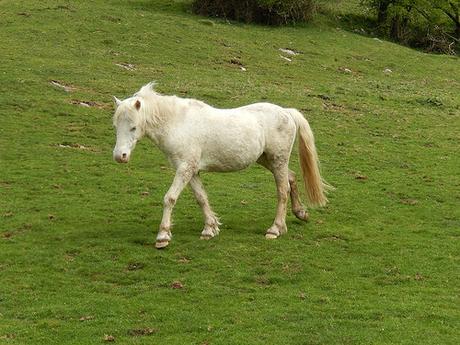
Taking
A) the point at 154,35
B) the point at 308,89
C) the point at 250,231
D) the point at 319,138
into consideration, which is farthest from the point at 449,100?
the point at 250,231

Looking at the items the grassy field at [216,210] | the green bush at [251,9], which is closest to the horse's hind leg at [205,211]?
the grassy field at [216,210]

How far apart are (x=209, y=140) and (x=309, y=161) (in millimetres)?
2134

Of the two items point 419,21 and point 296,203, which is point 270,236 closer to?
point 296,203

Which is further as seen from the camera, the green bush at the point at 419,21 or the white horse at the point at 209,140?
the green bush at the point at 419,21

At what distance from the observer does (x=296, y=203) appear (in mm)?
13555

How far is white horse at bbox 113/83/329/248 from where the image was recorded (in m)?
11.5

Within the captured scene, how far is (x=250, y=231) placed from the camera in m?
13.1

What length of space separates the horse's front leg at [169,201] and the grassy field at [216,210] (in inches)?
8.6

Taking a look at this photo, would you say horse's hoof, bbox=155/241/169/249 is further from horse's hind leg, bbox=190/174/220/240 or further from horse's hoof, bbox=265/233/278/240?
horse's hoof, bbox=265/233/278/240

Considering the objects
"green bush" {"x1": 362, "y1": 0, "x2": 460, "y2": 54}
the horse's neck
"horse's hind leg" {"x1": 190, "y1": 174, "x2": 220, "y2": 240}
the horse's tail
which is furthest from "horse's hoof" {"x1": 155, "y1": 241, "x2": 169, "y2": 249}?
"green bush" {"x1": 362, "y1": 0, "x2": 460, "y2": 54}

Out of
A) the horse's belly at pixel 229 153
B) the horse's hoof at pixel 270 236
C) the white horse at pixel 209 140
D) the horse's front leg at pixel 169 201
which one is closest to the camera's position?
the white horse at pixel 209 140

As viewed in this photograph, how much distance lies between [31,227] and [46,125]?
768 cm

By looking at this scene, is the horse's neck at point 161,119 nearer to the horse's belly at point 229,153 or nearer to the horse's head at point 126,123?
the horse's head at point 126,123

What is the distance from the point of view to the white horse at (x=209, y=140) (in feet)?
37.8
